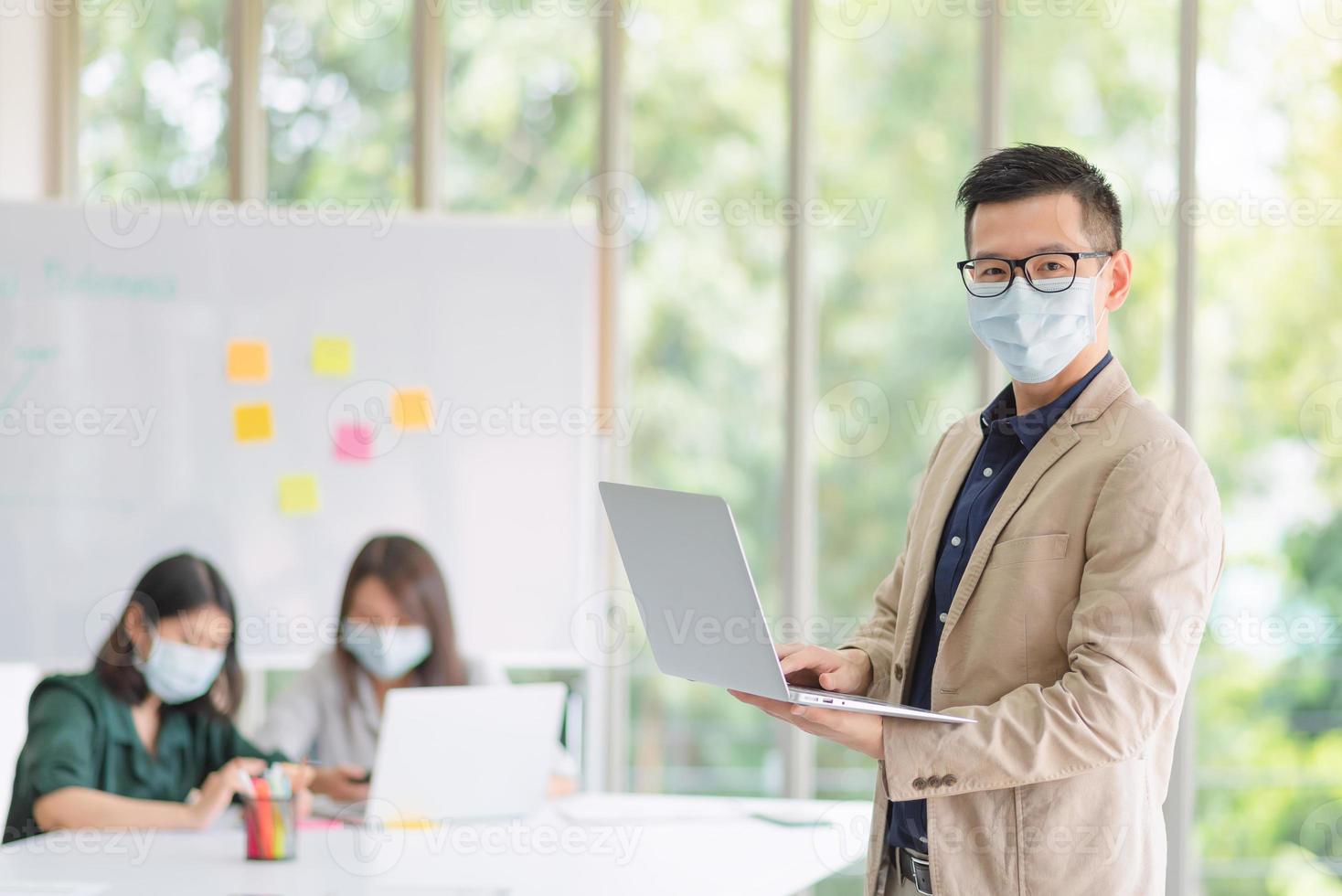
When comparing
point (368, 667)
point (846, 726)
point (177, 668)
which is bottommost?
point (368, 667)

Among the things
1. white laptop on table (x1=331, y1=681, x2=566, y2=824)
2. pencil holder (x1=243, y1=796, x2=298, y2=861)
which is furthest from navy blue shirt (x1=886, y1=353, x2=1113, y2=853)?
pencil holder (x1=243, y1=796, x2=298, y2=861)

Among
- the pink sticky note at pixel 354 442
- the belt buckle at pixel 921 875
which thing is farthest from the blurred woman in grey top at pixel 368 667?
the belt buckle at pixel 921 875

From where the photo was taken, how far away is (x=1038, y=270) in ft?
5.17

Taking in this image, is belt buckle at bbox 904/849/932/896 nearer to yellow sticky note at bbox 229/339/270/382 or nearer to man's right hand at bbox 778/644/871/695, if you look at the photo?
man's right hand at bbox 778/644/871/695

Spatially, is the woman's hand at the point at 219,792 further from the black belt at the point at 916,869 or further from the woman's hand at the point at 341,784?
the black belt at the point at 916,869

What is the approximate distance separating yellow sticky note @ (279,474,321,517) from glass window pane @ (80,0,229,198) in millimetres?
1009

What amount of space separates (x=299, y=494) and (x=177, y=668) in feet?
2.68

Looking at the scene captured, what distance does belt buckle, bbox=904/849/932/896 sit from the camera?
60.4 inches

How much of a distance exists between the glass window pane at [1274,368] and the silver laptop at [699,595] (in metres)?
2.37

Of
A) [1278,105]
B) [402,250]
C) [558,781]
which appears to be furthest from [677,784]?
[1278,105]

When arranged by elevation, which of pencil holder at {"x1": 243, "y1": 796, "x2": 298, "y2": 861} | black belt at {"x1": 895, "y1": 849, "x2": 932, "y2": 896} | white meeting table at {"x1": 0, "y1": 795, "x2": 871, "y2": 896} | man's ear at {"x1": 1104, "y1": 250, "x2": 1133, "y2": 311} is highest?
man's ear at {"x1": 1104, "y1": 250, "x2": 1133, "y2": 311}

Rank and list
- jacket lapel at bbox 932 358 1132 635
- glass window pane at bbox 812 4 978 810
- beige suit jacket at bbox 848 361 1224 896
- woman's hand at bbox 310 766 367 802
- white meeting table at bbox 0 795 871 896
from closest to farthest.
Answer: beige suit jacket at bbox 848 361 1224 896, jacket lapel at bbox 932 358 1132 635, white meeting table at bbox 0 795 871 896, woman's hand at bbox 310 766 367 802, glass window pane at bbox 812 4 978 810

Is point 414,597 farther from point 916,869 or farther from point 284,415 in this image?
point 916,869

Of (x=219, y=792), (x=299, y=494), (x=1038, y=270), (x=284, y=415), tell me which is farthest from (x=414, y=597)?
(x=1038, y=270)
